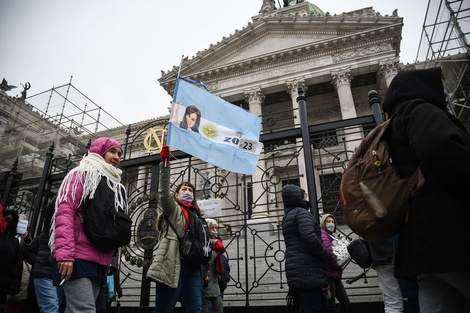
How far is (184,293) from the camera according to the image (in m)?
3.29

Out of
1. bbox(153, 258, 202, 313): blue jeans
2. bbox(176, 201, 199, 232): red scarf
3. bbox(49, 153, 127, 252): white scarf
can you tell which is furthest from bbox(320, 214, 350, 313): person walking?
bbox(49, 153, 127, 252): white scarf

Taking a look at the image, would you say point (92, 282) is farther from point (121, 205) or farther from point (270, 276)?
point (270, 276)

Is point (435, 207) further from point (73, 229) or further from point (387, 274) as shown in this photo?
point (73, 229)

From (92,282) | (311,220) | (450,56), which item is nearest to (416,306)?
(311,220)

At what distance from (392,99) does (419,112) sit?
1.10 feet

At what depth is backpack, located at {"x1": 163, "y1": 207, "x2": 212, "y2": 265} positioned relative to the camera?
3.25 m

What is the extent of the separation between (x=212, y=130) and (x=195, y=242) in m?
2.27

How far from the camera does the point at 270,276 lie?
6.75 meters

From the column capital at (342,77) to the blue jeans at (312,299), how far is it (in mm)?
18306

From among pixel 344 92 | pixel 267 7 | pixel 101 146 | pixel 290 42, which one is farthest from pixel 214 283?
pixel 267 7

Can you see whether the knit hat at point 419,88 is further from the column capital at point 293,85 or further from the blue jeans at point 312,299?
the column capital at point 293,85

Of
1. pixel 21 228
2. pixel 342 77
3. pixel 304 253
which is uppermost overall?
pixel 342 77

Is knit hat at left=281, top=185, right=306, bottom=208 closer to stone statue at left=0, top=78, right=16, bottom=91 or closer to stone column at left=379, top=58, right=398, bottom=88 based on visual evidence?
stone column at left=379, top=58, right=398, bottom=88

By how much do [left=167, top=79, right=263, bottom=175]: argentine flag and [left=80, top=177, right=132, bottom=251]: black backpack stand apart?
2.03 meters
